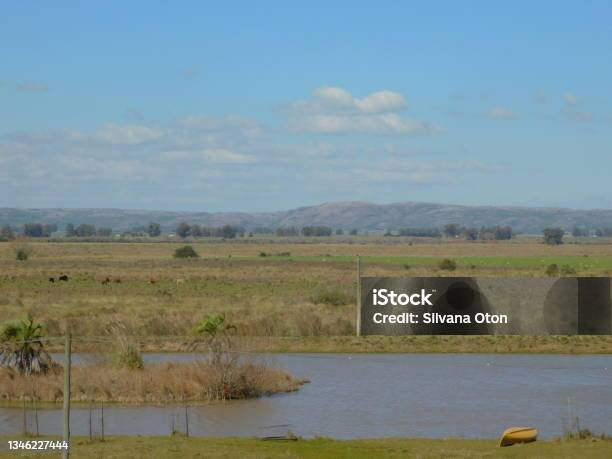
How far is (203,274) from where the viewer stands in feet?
330

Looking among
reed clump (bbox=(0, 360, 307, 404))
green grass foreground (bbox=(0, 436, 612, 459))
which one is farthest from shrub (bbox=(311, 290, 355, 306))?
green grass foreground (bbox=(0, 436, 612, 459))

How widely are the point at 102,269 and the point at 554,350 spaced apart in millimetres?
67274

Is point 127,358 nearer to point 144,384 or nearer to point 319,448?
point 144,384

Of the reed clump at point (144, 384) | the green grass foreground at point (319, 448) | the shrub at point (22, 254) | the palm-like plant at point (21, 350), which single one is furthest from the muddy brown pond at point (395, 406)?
the shrub at point (22, 254)

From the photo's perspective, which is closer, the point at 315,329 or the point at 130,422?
the point at 130,422

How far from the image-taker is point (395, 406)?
1340 inches

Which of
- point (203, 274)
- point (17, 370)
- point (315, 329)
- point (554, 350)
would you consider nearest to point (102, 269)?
point (203, 274)

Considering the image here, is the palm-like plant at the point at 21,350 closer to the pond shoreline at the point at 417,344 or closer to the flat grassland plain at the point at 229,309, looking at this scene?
the flat grassland plain at the point at 229,309

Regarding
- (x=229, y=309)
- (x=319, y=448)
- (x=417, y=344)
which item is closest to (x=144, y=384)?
(x=319, y=448)

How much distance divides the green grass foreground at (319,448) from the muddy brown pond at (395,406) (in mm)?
2423

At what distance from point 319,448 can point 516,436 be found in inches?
183

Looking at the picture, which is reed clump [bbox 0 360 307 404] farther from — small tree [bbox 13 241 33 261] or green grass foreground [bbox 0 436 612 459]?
small tree [bbox 13 241 33 261]

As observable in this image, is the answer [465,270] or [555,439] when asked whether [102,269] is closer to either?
[465,270]

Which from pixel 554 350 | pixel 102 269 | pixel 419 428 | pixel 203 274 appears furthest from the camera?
pixel 102 269
